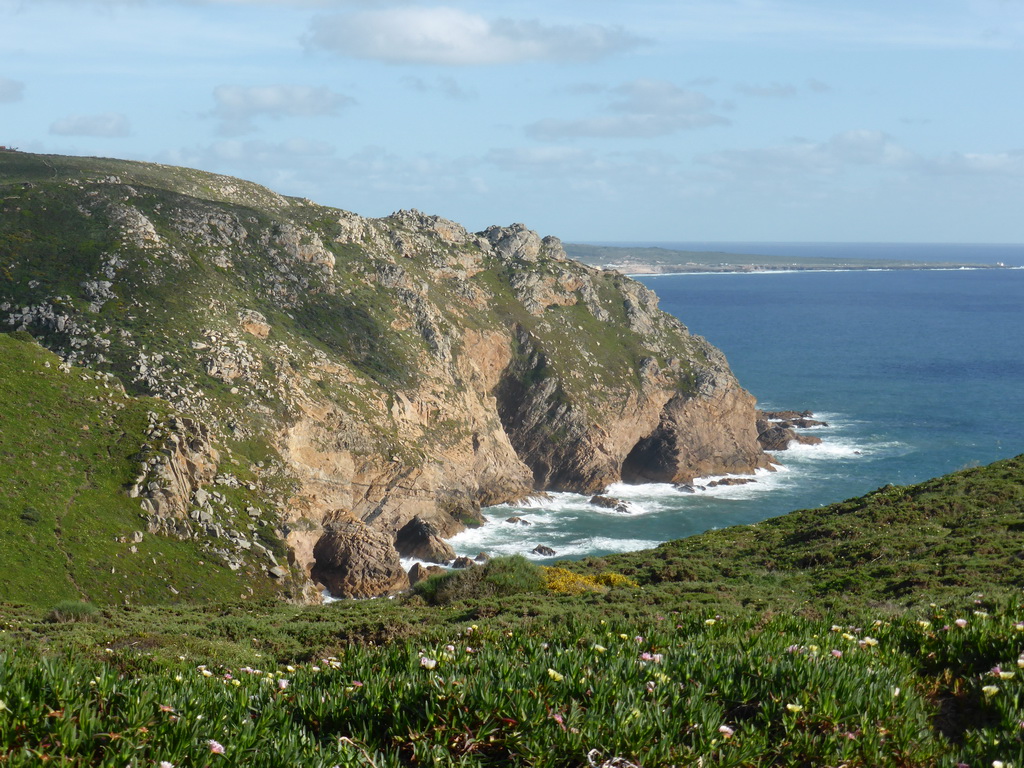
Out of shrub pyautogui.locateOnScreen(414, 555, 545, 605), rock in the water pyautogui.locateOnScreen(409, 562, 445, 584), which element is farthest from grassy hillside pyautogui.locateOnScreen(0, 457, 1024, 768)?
rock in the water pyautogui.locateOnScreen(409, 562, 445, 584)

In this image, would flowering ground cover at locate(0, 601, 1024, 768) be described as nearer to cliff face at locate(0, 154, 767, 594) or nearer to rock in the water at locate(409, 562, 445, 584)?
cliff face at locate(0, 154, 767, 594)

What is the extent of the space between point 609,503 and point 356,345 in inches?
1098

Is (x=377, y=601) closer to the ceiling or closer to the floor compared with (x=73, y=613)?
closer to the floor

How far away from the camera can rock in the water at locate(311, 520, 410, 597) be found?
182 ft

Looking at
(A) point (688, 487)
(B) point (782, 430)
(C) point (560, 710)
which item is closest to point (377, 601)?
(C) point (560, 710)

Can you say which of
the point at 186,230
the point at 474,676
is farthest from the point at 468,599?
the point at 186,230

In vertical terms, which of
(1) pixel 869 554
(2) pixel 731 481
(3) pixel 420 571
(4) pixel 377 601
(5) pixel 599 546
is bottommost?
(5) pixel 599 546

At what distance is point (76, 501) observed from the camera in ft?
147

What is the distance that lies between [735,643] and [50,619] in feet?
88.0

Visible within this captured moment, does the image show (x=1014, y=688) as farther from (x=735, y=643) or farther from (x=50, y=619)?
(x=50, y=619)

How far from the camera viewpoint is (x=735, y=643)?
33.6ft

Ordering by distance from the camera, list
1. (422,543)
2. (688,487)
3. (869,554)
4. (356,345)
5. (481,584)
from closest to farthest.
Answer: (481,584) → (869,554) → (422,543) → (356,345) → (688,487)

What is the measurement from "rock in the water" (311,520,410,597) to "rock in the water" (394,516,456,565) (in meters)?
6.25

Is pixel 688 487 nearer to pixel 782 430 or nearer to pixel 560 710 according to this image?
pixel 782 430
